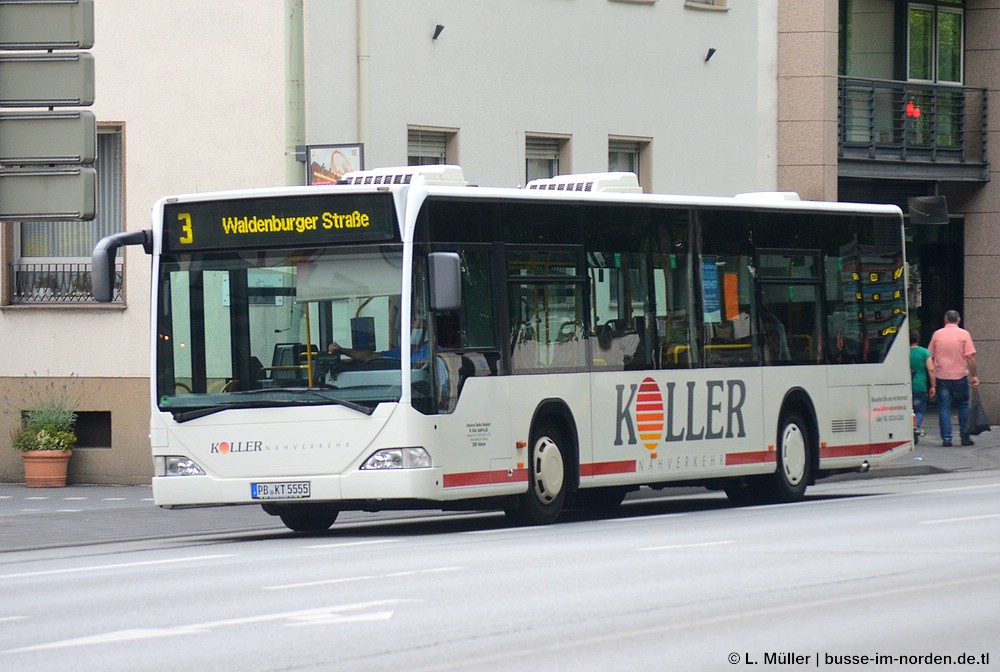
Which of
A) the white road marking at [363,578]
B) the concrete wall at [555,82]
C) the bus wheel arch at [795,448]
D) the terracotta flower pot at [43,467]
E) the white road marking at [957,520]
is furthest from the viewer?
the concrete wall at [555,82]

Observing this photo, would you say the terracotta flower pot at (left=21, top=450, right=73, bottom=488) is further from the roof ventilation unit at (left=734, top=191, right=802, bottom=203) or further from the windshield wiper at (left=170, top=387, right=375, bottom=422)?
the roof ventilation unit at (left=734, top=191, right=802, bottom=203)

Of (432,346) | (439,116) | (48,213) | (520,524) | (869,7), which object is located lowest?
(520,524)

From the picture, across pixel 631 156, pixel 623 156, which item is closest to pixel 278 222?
pixel 623 156

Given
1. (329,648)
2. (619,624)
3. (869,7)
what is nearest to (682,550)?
(619,624)

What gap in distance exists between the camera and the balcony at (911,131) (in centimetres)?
3350

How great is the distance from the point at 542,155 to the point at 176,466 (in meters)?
13.2

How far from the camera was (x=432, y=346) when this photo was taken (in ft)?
51.8

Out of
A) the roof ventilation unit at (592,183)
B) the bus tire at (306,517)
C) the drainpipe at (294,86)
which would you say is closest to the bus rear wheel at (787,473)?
the roof ventilation unit at (592,183)

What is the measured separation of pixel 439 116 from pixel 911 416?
789 centimetres

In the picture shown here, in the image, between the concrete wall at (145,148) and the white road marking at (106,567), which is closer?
the white road marking at (106,567)

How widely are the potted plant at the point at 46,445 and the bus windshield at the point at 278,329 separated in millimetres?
8424

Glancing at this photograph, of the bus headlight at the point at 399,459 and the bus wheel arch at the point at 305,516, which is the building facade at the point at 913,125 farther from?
the bus headlight at the point at 399,459

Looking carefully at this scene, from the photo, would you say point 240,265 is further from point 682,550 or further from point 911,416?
point 911,416

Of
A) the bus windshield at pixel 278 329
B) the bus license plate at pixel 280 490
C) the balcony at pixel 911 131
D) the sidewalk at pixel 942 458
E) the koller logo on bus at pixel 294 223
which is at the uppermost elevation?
the balcony at pixel 911 131
